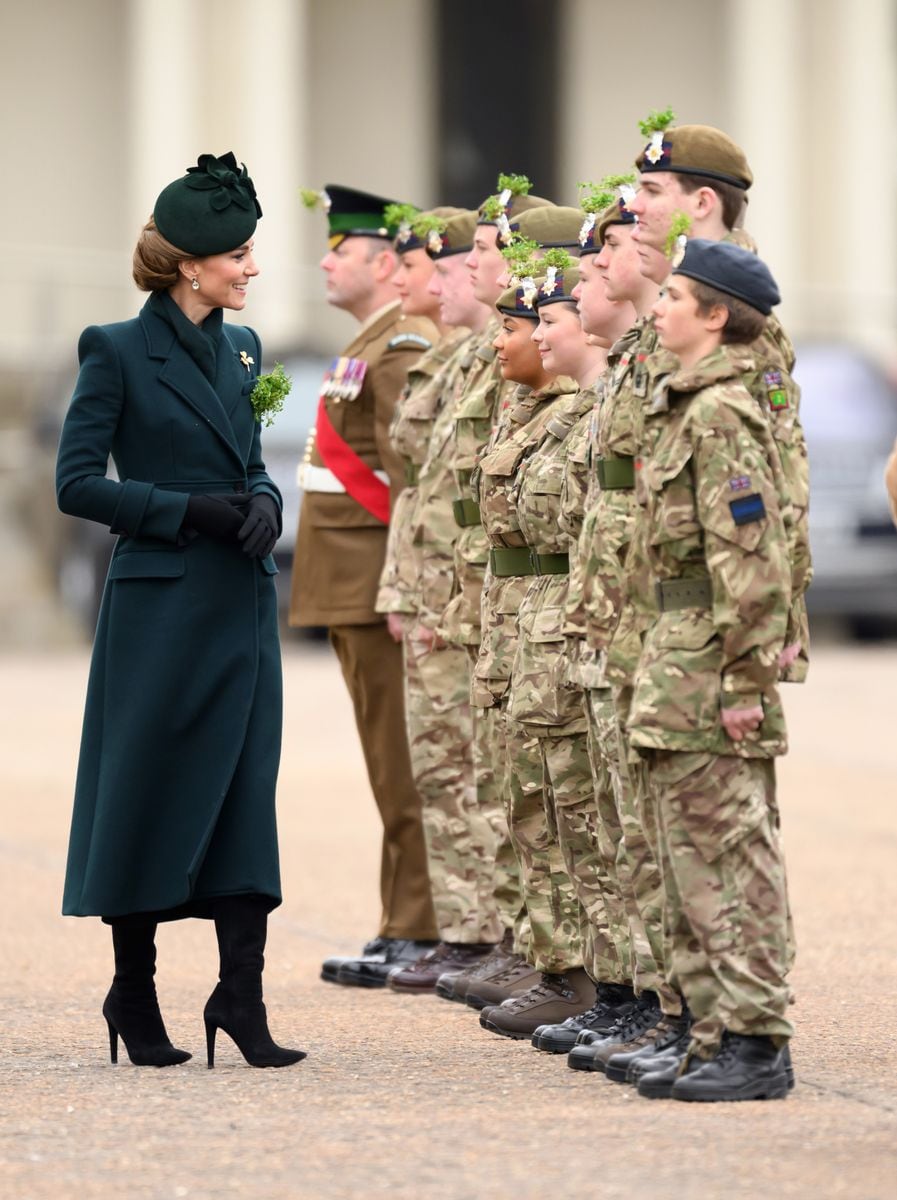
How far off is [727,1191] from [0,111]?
20.7 m

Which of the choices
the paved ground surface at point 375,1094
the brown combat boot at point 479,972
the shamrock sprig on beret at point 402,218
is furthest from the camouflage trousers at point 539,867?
the shamrock sprig on beret at point 402,218

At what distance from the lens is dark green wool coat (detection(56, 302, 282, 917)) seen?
641 cm

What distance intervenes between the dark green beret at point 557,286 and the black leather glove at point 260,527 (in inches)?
33.3

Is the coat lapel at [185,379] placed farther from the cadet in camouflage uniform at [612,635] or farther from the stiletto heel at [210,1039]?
the stiletto heel at [210,1039]

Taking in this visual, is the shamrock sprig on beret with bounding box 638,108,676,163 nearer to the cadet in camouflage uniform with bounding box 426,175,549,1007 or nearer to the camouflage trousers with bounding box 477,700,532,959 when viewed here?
the cadet in camouflage uniform with bounding box 426,175,549,1007

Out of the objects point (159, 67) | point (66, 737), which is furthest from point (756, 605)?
point (159, 67)

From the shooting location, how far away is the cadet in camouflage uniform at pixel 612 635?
6.15m

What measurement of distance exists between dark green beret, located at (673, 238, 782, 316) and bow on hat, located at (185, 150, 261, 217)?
1168mm

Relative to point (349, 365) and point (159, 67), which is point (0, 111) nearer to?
point (159, 67)

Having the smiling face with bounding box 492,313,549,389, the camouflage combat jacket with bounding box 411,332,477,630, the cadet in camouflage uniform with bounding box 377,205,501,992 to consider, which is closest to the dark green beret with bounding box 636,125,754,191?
the smiling face with bounding box 492,313,549,389

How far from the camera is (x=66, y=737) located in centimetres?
1460

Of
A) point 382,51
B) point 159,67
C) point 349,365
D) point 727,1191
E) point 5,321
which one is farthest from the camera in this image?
point 382,51

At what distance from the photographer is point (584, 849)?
6.65 meters

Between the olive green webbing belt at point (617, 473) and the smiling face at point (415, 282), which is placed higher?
the smiling face at point (415, 282)
